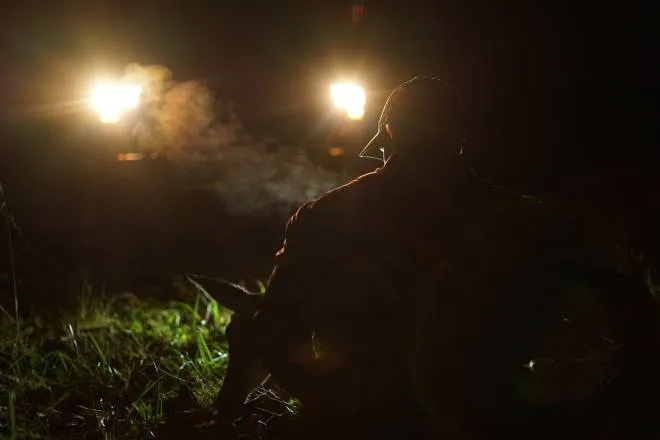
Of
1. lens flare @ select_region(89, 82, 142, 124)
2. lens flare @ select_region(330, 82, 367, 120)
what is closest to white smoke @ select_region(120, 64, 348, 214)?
lens flare @ select_region(89, 82, 142, 124)

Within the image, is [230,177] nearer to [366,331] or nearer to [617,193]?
[617,193]

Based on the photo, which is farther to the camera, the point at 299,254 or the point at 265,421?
the point at 265,421

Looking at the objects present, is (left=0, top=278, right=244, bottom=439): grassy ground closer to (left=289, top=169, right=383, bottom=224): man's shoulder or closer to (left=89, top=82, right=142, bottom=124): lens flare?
(left=289, top=169, right=383, bottom=224): man's shoulder

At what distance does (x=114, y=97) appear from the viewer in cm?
663

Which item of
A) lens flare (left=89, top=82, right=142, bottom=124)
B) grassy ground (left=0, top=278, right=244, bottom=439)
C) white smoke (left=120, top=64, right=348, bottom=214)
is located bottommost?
grassy ground (left=0, top=278, right=244, bottom=439)

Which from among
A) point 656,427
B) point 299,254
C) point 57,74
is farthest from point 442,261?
point 57,74

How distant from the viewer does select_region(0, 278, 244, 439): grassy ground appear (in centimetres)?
324

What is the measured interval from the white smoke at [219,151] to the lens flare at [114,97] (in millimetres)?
161

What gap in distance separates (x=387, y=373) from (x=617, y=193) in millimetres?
2404

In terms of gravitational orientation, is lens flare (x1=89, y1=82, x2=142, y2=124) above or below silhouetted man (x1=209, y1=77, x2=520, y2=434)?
above

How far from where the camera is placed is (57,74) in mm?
7359

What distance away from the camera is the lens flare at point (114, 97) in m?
6.55

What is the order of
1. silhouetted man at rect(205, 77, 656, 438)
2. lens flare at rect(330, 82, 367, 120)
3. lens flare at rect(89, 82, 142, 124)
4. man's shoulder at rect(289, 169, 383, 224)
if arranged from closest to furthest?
silhouetted man at rect(205, 77, 656, 438) < man's shoulder at rect(289, 169, 383, 224) < lens flare at rect(330, 82, 367, 120) < lens flare at rect(89, 82, 142, 124)

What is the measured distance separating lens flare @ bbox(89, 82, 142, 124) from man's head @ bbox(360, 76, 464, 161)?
4599 mm
